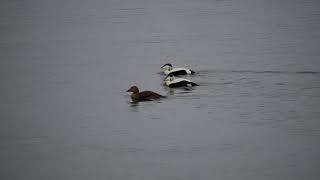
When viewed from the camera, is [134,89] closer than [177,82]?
Yes

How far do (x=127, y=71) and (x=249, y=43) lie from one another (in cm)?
497

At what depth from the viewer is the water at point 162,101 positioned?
519 inches

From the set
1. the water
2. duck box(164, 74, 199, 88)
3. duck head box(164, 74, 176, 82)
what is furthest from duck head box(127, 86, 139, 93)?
duck head box(164, 74, 176, 82)

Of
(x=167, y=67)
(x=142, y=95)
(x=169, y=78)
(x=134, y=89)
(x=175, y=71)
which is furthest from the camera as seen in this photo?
(x=167, y=67)

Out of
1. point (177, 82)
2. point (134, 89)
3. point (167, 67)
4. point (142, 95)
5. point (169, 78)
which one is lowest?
point (142, 95)

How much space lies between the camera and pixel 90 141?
1445 cm

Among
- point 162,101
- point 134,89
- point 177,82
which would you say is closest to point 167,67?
point 177,82

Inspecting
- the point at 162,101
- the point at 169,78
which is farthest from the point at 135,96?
the point at 169,78

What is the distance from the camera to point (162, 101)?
16.9 meters

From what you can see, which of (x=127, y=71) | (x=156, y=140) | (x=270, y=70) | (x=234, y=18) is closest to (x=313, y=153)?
(x=156, y=140)

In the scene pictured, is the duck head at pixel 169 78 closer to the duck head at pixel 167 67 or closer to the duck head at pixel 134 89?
the duck head at pixel 167 67

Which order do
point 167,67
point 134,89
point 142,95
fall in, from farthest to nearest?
point 167,67, point 134,89, point 142,95

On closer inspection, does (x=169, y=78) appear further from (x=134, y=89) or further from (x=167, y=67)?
(x=134, y=89)

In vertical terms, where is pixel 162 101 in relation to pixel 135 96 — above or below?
below
